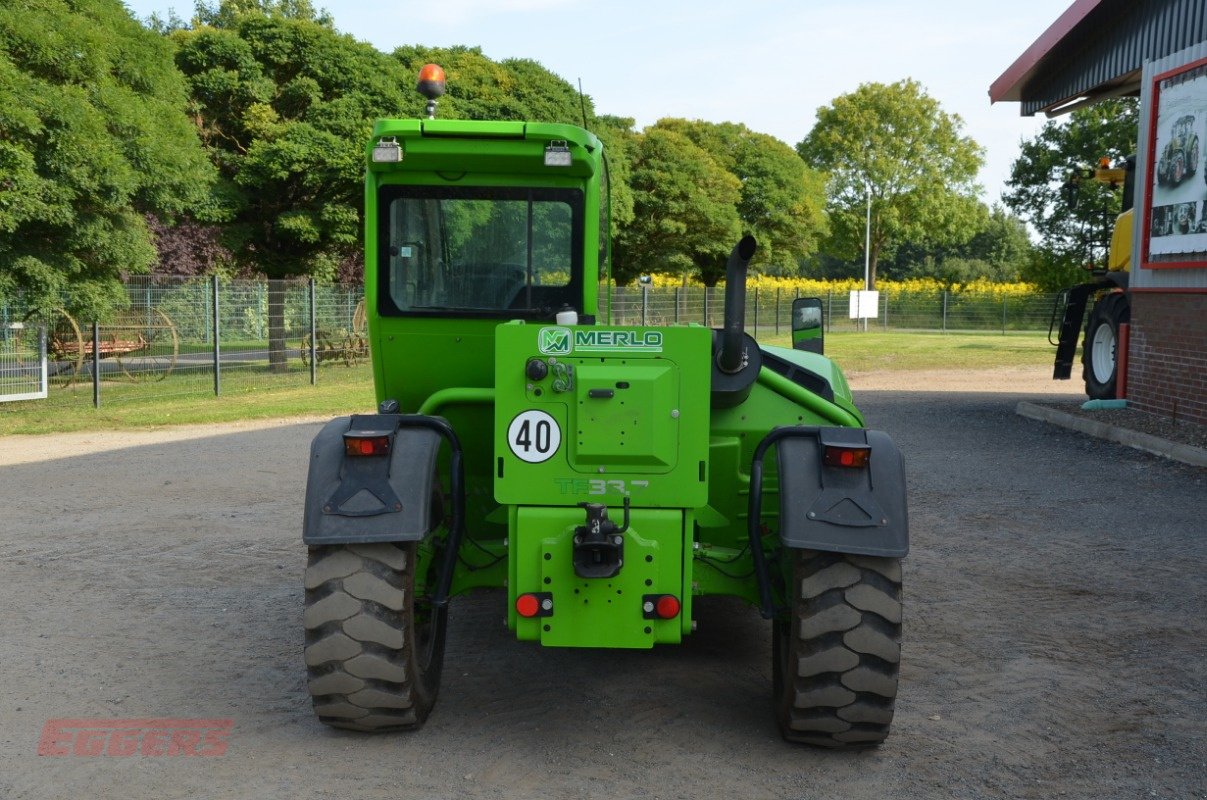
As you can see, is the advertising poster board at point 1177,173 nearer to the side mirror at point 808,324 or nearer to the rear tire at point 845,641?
the side mirror at point 808,324

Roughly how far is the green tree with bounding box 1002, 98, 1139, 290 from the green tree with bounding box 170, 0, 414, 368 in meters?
27.9

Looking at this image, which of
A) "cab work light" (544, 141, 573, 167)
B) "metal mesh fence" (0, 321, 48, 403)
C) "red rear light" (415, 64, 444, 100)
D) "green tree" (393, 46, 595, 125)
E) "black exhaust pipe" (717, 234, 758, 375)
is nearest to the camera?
"black exhaust pipe" (717, 234, 758, 375)

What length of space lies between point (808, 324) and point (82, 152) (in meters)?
10.2

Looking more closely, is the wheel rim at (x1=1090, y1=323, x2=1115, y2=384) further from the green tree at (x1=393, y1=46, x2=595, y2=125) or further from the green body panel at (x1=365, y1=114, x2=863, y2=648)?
the green tree at (x1=393, y1=46, x2=595, y2=125)

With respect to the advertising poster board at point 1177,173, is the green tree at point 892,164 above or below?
above

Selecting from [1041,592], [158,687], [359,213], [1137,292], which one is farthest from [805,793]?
[359,213]

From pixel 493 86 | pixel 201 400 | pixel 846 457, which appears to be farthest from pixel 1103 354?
pixel 493 86

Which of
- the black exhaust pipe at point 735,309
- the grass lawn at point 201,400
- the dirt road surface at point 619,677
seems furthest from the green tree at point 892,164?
the black exhaust pipe at point 735,309

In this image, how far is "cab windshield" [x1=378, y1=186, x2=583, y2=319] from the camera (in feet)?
18.4

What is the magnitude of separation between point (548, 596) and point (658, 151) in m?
42.1

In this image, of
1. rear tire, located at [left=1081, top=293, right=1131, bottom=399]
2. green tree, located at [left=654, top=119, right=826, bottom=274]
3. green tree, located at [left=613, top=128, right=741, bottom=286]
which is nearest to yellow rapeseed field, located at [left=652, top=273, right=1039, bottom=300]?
green tree, located at [left=613, top=128, right=741, bottom=286]

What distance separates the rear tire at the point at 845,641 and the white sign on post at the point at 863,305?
45.0 m

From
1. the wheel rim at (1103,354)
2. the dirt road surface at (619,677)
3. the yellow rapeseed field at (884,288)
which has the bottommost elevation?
the dirt road surface at (619,677)

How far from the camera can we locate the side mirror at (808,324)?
760 cm
